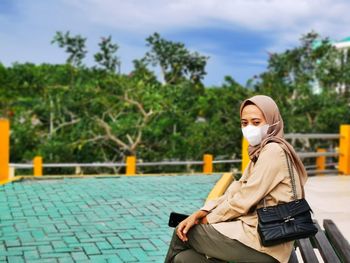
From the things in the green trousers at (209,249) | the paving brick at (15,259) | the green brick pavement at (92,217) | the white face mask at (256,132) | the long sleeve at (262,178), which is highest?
the white face mask at (256,132)

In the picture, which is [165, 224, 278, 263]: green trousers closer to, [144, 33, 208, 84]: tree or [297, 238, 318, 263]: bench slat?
[297, 238, 318, 263]: bench slat

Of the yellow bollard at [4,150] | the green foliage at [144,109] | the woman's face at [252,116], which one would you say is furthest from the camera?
the green foliage at [144,109]

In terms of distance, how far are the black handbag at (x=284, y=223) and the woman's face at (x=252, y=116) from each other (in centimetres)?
35

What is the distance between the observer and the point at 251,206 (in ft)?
9.50

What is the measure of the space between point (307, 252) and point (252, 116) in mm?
946

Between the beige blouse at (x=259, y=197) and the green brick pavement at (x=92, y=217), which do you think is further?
the green brick pavement at (x=92, y=217)

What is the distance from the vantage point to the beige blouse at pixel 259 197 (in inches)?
112

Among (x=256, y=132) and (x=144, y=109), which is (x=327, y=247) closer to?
(x=256, y=132)

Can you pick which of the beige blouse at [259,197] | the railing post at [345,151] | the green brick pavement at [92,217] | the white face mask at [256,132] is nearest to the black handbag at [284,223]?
the beige blouse at [259,197]

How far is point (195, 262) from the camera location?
3072 mm

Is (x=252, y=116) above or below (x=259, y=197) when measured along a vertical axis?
above

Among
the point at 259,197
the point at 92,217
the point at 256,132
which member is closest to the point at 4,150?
the point at 92,217

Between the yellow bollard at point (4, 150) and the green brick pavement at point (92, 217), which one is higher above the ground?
the yellow bollard at point (4, 150)

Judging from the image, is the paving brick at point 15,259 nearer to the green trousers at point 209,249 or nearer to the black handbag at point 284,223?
the green trousers at point 209,249
